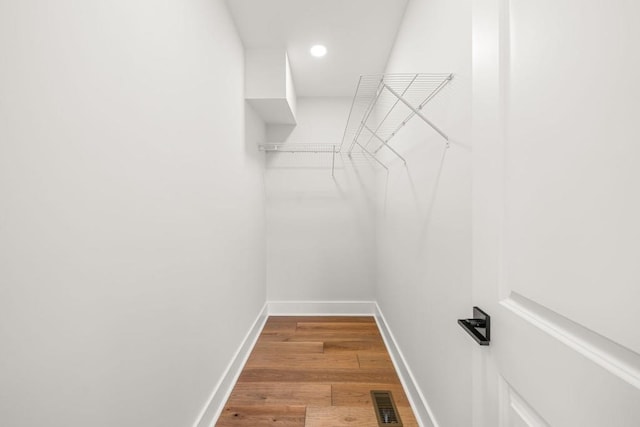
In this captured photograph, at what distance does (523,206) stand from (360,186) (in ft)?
8.48

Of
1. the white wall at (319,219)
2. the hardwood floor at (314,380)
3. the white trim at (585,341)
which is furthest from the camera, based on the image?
the white wall at (319,219)

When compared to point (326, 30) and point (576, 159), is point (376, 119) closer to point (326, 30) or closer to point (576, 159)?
point (326, 30)

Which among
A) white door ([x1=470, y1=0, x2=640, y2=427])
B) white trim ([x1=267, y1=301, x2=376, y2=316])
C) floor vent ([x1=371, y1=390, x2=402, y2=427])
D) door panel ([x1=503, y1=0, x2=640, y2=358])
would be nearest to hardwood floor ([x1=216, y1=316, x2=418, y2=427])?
floor vent ([x1=371, y1=390, x2=402, y2=427])

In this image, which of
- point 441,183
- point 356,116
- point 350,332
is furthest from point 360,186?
point 441,183

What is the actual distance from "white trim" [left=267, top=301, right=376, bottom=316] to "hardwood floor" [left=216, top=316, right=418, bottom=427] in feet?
1.09

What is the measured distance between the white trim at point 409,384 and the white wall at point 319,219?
31.3 inches

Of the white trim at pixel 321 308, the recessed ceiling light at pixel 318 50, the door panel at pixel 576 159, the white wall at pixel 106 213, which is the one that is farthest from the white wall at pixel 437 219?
the white wall at pixel 106 213

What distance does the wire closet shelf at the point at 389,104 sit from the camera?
4.20 feet

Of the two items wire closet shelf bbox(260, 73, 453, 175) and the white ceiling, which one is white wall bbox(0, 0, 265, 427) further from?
wire closet shelf bbox(260, 73, 453, 175)

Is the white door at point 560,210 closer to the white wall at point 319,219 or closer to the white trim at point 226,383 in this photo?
the white trim at point 226,383

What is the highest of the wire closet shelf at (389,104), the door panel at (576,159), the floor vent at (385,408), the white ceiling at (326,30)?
the white ceiling at (326,30)

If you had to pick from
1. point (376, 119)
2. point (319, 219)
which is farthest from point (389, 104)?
point (319, 219)

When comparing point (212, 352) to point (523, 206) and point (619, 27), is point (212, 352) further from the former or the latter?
point (619, 27)

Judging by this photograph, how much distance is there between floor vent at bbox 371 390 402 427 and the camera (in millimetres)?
1546
